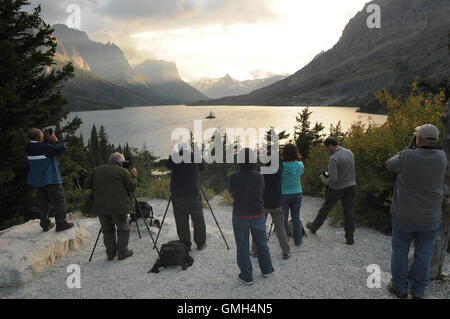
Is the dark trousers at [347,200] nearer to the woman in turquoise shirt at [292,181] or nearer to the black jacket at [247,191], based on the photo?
the woman in turquoise shirt at [292,181]

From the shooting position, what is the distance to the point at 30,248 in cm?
580

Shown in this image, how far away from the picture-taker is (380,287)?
4.75 metres

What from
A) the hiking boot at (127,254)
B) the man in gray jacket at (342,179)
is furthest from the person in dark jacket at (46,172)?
the man in gray jacket at (342,179)

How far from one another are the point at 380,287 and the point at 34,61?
1196 cm

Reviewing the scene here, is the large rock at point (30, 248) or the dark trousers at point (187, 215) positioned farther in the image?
the dark trousers at point (187, 215)

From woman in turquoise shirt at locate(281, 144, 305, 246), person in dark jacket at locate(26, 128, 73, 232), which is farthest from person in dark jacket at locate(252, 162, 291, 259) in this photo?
person in dark jacket at locate(26, 128, 73, 232)

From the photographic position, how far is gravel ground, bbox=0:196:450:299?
474cm

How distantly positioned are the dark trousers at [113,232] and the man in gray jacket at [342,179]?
15.4 feet

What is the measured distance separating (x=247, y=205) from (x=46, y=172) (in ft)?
15.6

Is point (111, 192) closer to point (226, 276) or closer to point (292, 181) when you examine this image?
point (226, 276)

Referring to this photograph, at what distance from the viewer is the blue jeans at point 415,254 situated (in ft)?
13.7

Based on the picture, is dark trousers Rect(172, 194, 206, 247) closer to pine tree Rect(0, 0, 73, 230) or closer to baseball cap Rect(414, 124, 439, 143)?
baseball cap Rect(414, 124, 439, 143)

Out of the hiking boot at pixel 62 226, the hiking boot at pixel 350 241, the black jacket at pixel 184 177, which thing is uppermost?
the black jacket at pixel 184 177
